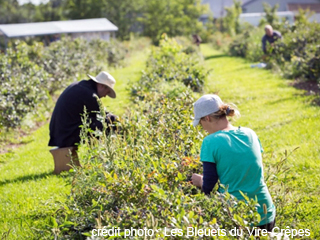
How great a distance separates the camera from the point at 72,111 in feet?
21.7

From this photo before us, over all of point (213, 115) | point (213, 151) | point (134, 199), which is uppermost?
point (213, 115)

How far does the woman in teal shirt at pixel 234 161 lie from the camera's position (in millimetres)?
3395

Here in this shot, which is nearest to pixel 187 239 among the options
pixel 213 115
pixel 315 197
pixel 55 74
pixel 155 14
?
pixel 213 115

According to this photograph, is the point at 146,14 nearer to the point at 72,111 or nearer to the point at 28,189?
the point at 72,111

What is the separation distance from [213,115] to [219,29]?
51044 millimetres

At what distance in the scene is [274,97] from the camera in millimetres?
11102

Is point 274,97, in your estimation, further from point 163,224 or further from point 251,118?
point 163,224

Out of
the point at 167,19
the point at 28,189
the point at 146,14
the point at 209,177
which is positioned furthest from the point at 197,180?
the point at 146,14

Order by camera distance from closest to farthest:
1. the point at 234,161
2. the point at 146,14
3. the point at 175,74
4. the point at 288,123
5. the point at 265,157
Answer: the point at 234,161 < the point at 265,157 < the point at 288,123 < the point at 175,74 < the point at 146,14

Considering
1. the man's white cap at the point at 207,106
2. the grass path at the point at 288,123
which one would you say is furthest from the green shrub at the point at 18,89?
the man's white cap at the point at 207,106

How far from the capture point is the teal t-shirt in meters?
3.39

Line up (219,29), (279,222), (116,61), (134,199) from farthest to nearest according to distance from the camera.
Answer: (219,29)
(116,61)
(279,222)
(134,199)

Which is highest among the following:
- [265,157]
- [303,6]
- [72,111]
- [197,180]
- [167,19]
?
[197,180]

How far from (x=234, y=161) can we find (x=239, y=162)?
4cm
